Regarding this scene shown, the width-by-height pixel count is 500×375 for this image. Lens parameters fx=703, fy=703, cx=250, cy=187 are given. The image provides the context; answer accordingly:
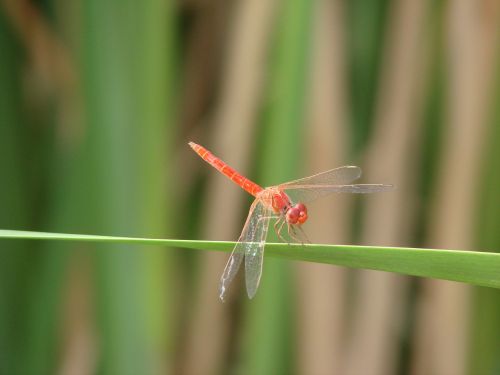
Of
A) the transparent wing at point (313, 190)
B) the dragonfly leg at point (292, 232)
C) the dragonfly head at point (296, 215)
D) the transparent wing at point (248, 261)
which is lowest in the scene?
the transparent wing at point (248, 261)

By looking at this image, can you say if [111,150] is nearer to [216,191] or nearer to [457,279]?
[216,191]

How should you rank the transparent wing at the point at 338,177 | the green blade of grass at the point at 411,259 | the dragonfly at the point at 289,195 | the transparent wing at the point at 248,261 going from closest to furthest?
the green blade of grass at the point at 411,259 < the transparent wing at the point at 248,261 < the dragonfly at the point at 289,195 < the transparent wing at the point at 338,177

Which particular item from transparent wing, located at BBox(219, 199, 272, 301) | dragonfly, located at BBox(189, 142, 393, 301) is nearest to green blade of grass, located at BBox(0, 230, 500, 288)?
transparent wing, located at BBox(219, 199, 272, 301)

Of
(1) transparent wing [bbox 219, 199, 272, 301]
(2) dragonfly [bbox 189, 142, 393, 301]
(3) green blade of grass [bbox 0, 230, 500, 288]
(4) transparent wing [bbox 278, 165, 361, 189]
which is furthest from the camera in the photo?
(4) transparent wing [bbox 278, 165, 361, 189]

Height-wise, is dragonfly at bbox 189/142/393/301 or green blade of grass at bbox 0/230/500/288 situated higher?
dragonfly at bbox 189/142/393/301

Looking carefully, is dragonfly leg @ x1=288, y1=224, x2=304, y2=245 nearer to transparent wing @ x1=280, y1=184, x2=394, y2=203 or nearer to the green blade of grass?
transparent wing @ x1=280, y1=184, x2=394, y2=203

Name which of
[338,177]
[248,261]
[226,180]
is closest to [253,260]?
[248,261]

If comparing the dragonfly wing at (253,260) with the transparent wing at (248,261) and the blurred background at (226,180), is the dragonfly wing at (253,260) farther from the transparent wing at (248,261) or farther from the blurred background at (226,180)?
the blurred background at (226,180)

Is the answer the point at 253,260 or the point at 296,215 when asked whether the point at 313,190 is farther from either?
the point at 253,260

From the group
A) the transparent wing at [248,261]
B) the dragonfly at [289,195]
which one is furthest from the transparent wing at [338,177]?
the transparent wing at [248,261]
